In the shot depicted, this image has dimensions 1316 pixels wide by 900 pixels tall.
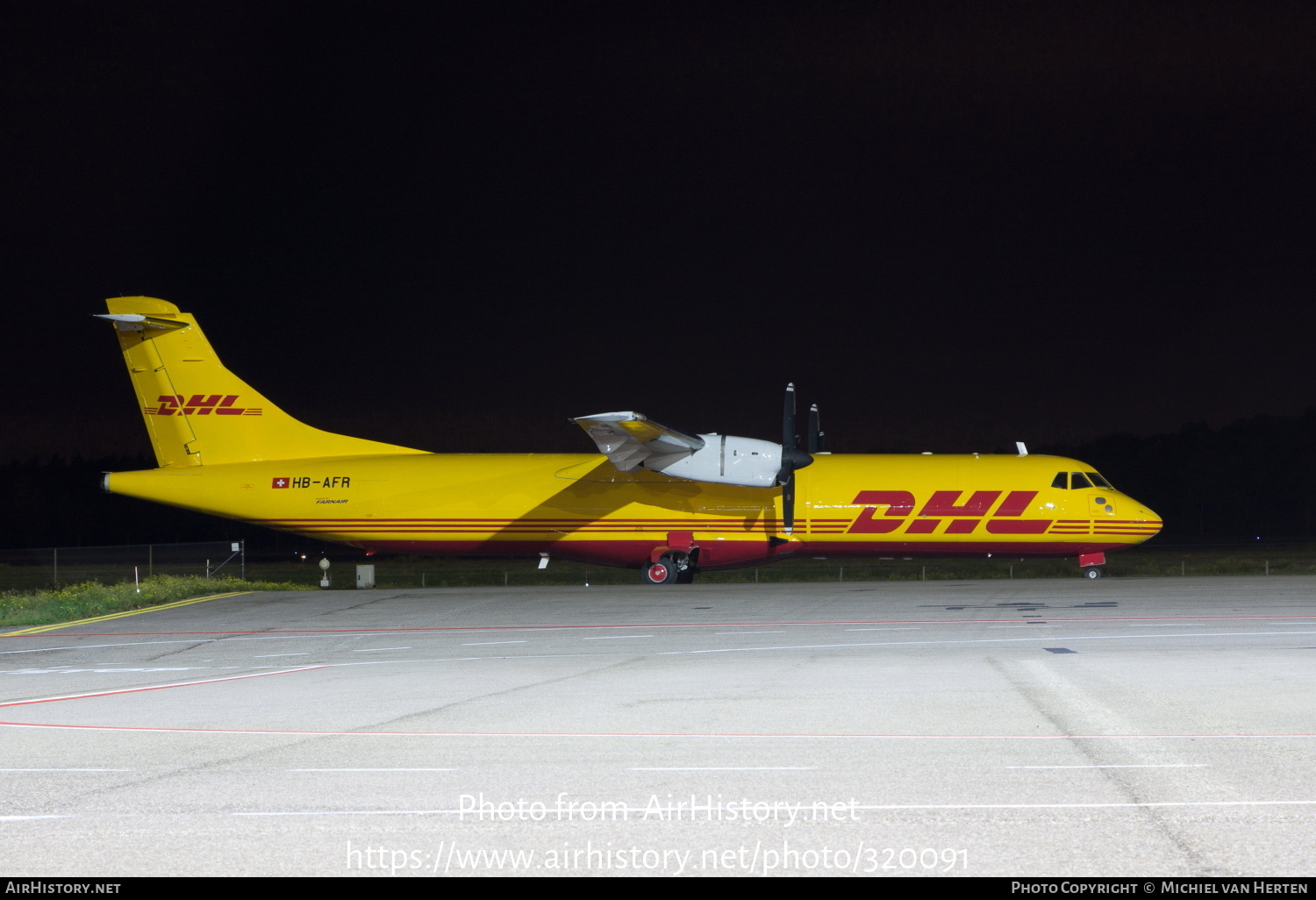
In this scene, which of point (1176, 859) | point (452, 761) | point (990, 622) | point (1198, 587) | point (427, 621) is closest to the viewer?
point (1176, 859)

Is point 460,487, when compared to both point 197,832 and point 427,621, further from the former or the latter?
point 197,832

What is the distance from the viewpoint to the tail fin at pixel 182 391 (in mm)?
29922

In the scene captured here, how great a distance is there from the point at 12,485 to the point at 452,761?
14146cm

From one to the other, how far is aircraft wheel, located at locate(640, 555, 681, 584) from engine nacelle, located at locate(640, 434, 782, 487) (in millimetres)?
2927

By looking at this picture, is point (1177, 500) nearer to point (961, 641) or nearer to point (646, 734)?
point (961, 641)

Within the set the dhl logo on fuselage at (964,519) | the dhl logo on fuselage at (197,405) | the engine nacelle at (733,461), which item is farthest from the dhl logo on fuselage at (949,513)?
the dhl logo on fuselage at (197,405)

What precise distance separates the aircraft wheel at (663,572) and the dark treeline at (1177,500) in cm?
9794

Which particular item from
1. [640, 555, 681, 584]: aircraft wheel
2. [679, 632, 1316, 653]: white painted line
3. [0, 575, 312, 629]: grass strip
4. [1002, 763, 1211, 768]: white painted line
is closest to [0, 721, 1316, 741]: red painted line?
[1002, 763, 1211, 768]: white painted line

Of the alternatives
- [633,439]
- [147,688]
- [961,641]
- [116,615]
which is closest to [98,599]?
[116,615]

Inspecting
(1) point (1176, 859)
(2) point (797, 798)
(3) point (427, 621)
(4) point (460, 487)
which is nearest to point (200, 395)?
(4) point (460, 487)

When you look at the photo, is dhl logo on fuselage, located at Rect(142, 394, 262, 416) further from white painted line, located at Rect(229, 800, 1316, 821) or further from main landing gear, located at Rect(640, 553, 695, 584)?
white painted line, located at Rect(229, 800, 1316, 821)

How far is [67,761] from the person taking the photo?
8031mm

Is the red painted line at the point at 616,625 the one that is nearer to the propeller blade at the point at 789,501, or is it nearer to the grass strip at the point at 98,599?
the grass strip at the point at 98,599

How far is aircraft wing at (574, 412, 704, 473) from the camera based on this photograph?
24.9 metres
